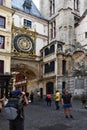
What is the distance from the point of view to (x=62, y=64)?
40.6 metres

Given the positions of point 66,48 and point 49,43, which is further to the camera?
point 49,43

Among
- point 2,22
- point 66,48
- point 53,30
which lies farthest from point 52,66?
point 2,22

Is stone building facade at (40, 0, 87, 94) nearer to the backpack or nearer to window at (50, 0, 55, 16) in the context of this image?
window at (50, 0, 55, 16)

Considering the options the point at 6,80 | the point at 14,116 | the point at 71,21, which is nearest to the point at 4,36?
the point at 6,80

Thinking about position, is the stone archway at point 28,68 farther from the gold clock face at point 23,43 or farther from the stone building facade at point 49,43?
the gold clock face at point 23,43

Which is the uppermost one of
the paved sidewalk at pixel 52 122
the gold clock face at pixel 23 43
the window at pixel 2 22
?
the window at pixel 2 22

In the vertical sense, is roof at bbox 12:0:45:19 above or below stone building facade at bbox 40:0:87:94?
above

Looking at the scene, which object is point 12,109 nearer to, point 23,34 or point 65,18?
point 23,34

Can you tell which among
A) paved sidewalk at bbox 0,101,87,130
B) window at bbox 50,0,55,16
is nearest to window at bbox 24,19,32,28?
window at bbox 50,0,55,16

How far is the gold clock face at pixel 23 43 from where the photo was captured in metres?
42.0

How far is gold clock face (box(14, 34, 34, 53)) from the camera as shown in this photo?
138 feet

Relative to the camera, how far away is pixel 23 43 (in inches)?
1692

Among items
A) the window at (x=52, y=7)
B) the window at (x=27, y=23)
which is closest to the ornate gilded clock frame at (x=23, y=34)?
the window at (x=27, y=23)

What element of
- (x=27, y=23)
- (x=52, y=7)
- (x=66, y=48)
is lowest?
(x=66, y=48)
